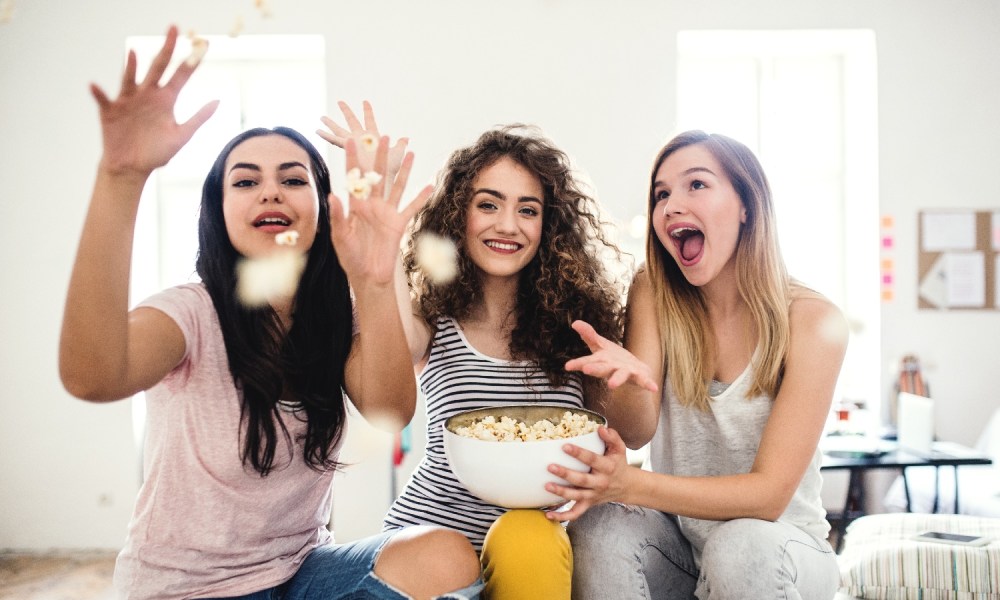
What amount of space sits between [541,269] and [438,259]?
0.25 m

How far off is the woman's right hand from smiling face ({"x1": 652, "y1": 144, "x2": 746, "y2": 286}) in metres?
0.97

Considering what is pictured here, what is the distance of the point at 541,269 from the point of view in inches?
66.7

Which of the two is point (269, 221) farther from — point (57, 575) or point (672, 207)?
point (57, 575)

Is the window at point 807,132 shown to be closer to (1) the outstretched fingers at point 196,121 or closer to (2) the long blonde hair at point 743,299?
(2) the long blonde hair at point 743,299

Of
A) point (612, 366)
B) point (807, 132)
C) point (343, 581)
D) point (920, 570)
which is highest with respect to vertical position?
point (807, 132)

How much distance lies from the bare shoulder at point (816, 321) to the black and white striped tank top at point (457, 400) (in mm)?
475

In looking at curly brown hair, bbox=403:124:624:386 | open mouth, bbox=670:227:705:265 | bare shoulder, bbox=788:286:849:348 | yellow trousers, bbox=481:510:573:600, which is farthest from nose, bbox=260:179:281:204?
bare shoulder, bbox=788:286:849:348

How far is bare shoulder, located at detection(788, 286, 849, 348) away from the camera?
4.47ft

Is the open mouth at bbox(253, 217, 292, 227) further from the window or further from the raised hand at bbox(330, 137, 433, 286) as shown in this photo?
the window

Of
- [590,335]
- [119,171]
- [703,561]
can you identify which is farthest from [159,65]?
[703,561]

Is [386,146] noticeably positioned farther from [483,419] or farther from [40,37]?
[40,37]

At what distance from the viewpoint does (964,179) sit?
3.62 metres

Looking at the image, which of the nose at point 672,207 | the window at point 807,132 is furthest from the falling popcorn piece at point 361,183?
the window at point 807,132

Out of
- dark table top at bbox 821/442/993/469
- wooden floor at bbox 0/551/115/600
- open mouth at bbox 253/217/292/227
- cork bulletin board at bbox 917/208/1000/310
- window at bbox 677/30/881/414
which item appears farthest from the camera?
window at bbox 677/30/881/414
